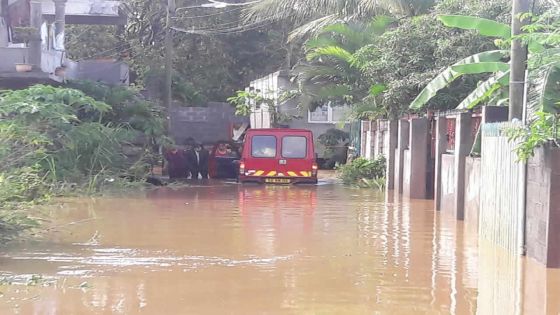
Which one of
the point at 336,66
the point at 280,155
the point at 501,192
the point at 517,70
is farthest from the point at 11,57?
the point at 501,192

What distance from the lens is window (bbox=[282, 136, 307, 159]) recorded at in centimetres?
2344

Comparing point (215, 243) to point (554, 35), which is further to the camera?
point (215, 243)

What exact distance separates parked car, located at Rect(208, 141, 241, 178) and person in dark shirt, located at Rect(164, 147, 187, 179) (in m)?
0.86

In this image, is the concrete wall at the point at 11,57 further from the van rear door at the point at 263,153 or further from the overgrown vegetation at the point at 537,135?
the overgrown vegetation at the point at 537,135

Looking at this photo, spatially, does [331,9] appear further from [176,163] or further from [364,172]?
[176,163]

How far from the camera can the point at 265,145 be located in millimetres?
23469

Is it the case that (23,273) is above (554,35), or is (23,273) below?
below

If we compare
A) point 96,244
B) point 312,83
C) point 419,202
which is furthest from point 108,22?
point 96,244

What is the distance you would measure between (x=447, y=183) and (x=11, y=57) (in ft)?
39.4

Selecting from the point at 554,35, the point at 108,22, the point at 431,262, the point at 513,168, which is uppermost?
the point at 108,22

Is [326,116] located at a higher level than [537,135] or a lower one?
higher

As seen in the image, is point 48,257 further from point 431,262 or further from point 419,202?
point 419,202

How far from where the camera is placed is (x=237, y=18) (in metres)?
→ 39.7

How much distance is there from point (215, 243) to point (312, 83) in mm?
16883
